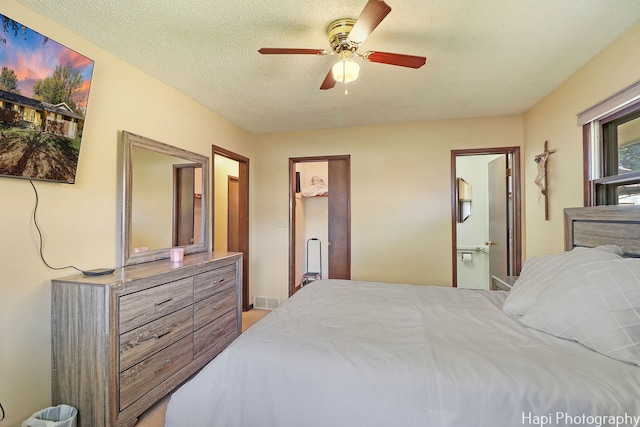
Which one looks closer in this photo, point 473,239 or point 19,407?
point 19,407

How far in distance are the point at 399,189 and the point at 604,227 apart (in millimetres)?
1916

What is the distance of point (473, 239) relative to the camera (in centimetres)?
420

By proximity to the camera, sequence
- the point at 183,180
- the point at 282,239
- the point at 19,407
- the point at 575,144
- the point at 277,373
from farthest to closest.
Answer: the point at 282,239
the point at 183,180
the point at 575,144
the point at 19,407
the point at 277,373

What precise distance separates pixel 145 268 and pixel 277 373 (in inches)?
55.9

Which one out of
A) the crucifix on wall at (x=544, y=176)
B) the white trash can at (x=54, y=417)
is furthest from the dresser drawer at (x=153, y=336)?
the crucifix on wall at (x=544, y=176)

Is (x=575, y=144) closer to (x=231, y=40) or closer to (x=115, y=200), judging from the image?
(x=231, y=40)

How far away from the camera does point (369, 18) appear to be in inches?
49.4

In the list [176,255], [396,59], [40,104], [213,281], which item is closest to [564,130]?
[396,59]

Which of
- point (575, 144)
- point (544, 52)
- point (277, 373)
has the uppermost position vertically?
point (544, 52)

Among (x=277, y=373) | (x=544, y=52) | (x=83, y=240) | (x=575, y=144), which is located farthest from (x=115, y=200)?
(x=575, y=144)

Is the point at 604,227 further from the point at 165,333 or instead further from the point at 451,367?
the point at 165,333

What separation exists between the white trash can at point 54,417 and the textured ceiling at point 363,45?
2.16m

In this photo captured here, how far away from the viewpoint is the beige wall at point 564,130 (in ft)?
5.68

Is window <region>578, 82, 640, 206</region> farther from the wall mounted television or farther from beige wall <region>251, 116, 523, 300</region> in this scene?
the wall mounted television
